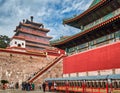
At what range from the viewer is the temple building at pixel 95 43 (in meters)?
14.7

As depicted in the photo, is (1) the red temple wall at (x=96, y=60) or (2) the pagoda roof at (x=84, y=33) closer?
(2) the pagoda roof at (x=84, y=33)

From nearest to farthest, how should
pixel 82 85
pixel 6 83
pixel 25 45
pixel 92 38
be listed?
pixel 82 85 → pixel 92 38 → pixel 6 83 → pixel 25 45

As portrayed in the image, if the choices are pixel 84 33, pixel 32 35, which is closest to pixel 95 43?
pixel 84 33

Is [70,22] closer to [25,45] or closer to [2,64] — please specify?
[2,64]

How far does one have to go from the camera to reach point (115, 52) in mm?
14430

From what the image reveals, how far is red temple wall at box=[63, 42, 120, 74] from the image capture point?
47.6ft

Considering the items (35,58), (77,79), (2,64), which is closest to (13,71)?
(2,64)

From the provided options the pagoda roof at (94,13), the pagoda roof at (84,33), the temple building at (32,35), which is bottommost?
the pagoda roof at (84,33)

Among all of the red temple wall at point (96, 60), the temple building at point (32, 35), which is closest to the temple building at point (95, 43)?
the red temple wall at point (96, 60)

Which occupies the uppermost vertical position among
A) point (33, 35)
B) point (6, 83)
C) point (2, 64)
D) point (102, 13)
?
point (33, 35)

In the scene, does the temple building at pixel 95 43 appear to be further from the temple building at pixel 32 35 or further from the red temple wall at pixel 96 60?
the temple building at pixel 32 35

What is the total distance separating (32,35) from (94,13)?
3388 centimetres

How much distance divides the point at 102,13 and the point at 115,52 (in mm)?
5170

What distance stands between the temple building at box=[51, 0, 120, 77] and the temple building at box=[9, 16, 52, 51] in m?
26.6
